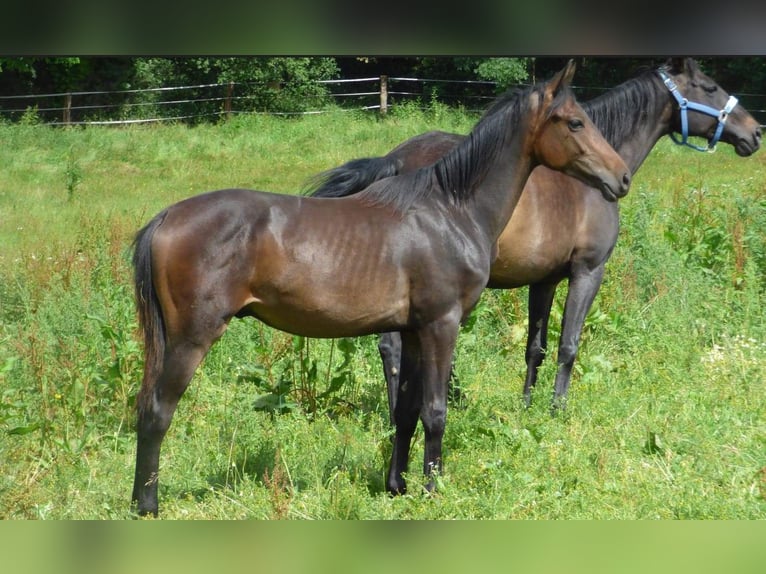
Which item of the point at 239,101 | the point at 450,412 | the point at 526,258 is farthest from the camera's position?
the point at 239,101

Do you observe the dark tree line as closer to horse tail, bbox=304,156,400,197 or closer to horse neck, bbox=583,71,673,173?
horse neck, bbox=583,71,673,173

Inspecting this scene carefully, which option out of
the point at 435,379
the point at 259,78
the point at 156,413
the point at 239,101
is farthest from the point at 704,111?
the point at 239,101

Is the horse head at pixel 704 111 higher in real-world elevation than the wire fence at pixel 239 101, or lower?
lower

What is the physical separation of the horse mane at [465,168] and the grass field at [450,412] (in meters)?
1.37

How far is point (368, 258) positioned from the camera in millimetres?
4242

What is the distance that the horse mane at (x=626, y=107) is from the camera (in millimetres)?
6328

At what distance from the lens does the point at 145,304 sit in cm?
403

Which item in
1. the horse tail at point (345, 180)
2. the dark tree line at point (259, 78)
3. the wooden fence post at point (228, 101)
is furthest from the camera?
the dark tree line at point (259, 78)

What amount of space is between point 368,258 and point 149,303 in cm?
107

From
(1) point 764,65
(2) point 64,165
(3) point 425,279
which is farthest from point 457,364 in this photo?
(1) point 764,65

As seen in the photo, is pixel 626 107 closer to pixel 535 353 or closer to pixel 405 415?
pixel 535 353

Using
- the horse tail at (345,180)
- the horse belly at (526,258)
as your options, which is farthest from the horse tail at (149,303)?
the horse belly at (526,258)

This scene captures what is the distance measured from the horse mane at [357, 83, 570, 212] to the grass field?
1.37m

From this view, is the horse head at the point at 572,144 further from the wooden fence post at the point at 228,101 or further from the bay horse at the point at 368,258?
the wooden fence post at the point at 228,101
